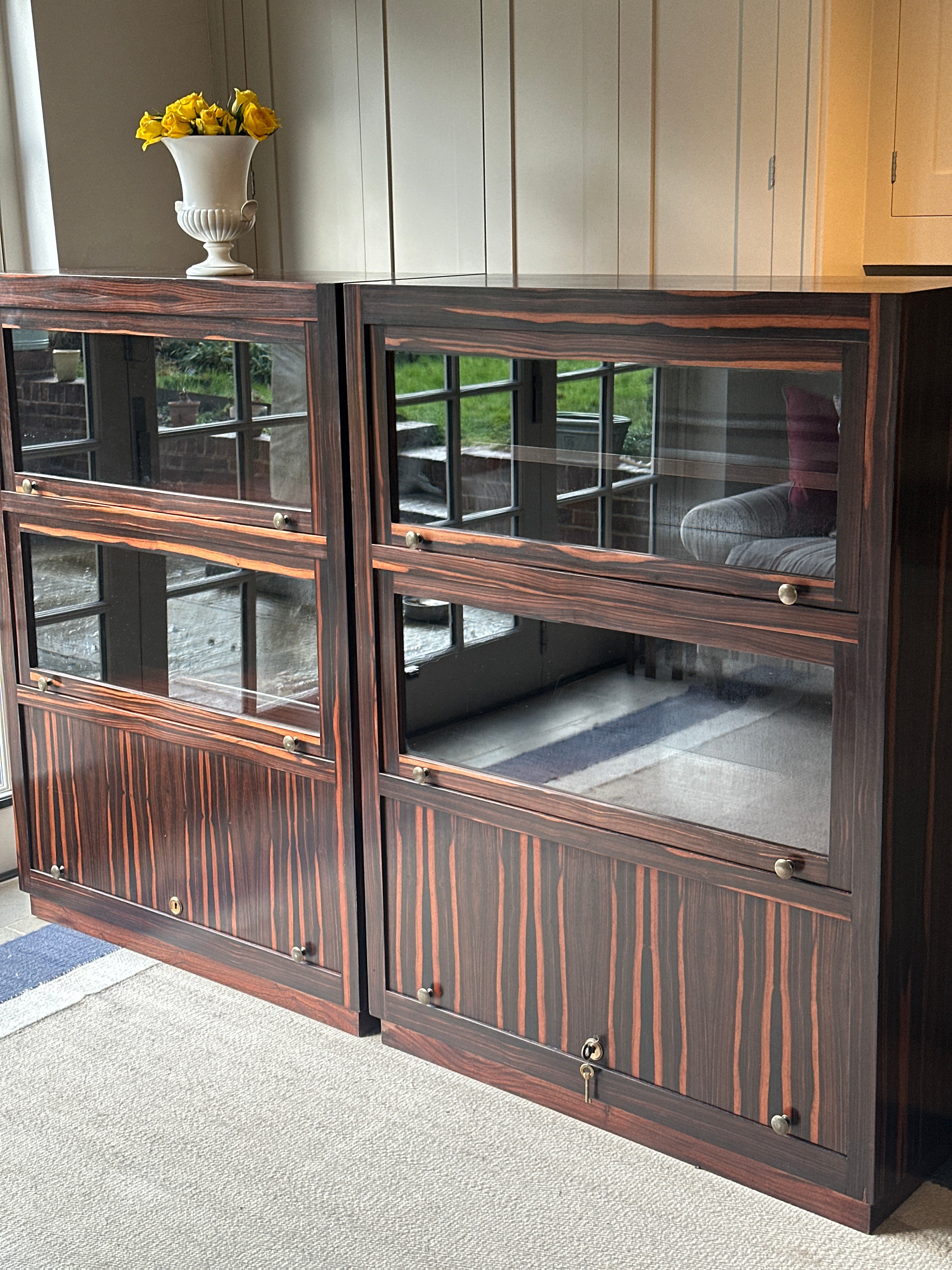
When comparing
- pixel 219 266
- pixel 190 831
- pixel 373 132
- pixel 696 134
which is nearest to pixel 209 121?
pixel 219 266

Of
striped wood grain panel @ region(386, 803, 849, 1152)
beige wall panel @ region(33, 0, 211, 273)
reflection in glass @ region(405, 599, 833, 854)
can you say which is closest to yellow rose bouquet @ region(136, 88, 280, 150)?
beige wall panel @ region(33, 0, 211, 273)

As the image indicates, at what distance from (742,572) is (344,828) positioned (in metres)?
0.93

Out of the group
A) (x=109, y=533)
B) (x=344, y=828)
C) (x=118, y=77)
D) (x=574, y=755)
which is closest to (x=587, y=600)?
(x=574, y=755)

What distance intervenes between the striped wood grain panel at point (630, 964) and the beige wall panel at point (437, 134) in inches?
51.4

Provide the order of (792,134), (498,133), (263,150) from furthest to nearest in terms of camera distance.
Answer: (263,150)
(498,133)
(792,134)

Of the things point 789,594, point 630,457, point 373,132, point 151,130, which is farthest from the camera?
point 373,132

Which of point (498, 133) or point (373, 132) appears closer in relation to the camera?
point (498, 133)

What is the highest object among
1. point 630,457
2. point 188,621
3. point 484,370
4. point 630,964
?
point 484,370

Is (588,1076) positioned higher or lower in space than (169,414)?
lower

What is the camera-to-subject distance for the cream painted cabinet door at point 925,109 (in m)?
2.30

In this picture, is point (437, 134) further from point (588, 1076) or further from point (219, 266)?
point (588, 1076)

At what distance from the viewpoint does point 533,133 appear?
2785 millimetres

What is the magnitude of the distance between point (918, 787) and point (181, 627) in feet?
4.74

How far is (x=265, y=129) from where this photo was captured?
2.53m
